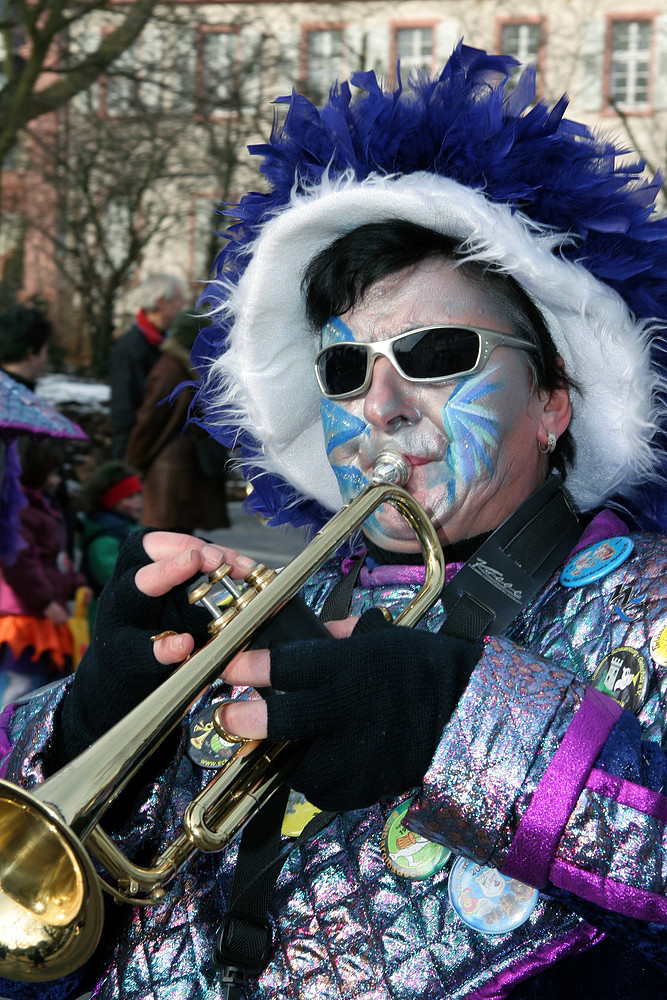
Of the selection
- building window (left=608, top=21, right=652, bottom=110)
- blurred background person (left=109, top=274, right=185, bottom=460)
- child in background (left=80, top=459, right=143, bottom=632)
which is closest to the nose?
child in background (left=80, top=459, right=143, bottom=632)

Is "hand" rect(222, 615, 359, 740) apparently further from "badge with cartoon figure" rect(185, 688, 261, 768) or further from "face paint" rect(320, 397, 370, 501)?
"face paint" rect(320, 397, 370, 501)

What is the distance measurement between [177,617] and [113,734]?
0.38m

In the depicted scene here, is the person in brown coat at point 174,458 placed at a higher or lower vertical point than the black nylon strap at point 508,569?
lower

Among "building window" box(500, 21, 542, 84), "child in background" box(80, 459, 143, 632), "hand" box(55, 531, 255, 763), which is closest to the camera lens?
"hand" box(55, 531, 255, 763)

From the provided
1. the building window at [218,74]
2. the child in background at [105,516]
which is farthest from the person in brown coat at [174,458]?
the building window at [218,74]

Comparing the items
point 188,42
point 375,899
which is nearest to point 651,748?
point 375,899

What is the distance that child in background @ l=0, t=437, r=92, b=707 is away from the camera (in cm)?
475

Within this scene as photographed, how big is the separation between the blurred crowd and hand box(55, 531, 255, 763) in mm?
1956

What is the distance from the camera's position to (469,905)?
5.41 feet

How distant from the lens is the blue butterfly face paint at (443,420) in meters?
1.98

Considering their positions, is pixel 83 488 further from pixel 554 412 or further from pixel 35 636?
pixel 554 412

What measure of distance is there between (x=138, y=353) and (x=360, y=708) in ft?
21.0

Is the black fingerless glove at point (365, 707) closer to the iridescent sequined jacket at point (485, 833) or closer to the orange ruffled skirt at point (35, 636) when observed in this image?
the iridescent sequined jacket at point (485, 833)

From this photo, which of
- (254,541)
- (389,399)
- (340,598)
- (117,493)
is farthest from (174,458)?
(389,399)
